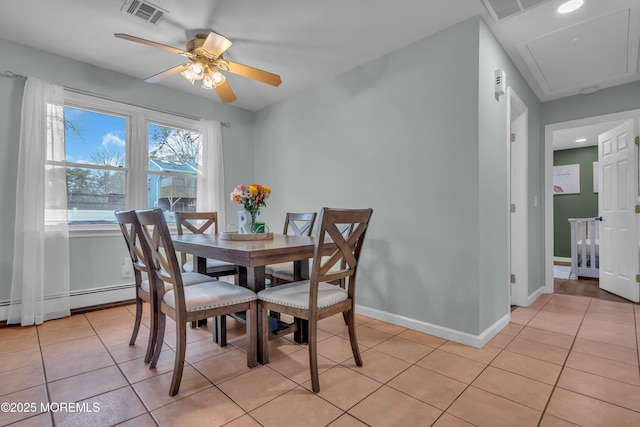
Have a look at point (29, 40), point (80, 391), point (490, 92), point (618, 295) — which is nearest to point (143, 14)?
point (29, 40)

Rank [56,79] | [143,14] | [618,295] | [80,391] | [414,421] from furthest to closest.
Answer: [618,295] < [56,79] < [143,14] < [80,391] < [414,421]

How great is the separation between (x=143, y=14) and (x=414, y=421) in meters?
3.17

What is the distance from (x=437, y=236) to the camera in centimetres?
243

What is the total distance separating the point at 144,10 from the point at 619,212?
5340 mm

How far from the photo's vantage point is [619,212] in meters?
3.65

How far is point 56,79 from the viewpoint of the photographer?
2.94 metres

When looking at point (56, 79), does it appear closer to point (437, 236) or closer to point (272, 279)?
point (272, 279)

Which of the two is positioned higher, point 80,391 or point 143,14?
point 143,14

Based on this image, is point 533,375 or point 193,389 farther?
point 533,375

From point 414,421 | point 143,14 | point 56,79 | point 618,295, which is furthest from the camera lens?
point 618,295

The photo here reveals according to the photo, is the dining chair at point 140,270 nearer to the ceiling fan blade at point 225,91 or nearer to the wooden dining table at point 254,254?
the wooden dining table at point 254,254

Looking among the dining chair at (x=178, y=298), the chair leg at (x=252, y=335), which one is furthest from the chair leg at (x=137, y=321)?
the chair leg at (x=252, y=335)

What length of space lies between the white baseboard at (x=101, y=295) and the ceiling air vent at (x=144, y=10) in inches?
103

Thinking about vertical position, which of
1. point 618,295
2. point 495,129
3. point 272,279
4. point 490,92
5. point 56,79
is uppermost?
point 56,79
